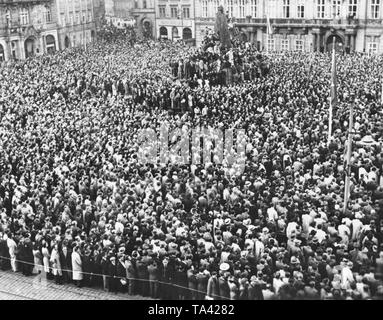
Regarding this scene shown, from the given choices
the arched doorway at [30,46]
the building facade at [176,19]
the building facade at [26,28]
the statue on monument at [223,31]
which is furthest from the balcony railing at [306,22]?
the arched doorway at [30,46]

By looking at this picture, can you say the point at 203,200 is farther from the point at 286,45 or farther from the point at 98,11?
the point at 98,11

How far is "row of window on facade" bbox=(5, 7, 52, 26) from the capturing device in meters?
61.0

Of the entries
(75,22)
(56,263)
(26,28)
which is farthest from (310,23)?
(56,263)

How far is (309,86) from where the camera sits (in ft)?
107

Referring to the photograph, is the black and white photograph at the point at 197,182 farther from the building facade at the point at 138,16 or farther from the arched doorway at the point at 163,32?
the arched doorway at the point at 163,32

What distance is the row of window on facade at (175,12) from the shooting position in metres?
69.1

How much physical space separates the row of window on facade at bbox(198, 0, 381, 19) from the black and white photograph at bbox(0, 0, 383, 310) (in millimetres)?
12871

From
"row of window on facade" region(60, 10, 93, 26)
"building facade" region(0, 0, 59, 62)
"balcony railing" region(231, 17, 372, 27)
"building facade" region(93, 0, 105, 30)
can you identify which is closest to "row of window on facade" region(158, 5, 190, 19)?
"balcony railing" region(231, 17, 372, 27)

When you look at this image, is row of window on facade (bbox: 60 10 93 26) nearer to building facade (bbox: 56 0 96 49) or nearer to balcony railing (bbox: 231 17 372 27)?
building facade (bbox: 56 0 96 49)

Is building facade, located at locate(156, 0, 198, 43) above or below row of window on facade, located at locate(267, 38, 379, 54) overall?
above

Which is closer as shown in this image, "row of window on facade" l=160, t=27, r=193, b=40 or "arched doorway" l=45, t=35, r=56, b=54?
"arched doorway" l=45, t=35, r=56, b=54

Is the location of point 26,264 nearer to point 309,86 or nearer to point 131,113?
point 131,113
